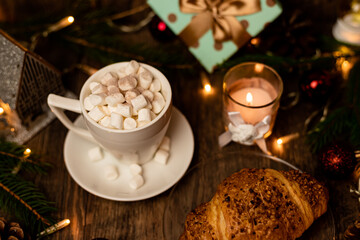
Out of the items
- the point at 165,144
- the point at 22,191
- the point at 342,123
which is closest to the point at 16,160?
the point at 22,191

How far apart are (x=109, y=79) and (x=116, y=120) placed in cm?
14

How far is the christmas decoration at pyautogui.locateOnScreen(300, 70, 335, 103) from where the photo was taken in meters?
1.25

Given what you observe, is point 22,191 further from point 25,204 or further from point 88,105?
point 88,105

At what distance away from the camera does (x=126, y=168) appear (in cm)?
117

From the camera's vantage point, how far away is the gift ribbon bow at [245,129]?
1146 millimetres

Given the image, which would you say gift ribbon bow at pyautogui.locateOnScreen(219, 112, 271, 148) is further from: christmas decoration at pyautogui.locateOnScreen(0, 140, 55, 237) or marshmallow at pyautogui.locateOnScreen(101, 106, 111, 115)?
christmas decoration at pyautogui.locateOnScreen(0, 140, 55, 237)

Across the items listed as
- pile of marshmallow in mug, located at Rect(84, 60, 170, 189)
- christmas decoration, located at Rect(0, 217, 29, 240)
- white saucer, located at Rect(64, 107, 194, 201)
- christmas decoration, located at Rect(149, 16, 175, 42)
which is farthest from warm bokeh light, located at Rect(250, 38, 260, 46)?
christmas decoration, located at Rect(0, 217, 29, 240)

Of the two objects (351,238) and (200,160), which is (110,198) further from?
(351,238)

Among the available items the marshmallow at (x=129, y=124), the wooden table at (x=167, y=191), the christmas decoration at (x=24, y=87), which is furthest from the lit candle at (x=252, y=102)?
the christmas decoration at (x=24, y=87)

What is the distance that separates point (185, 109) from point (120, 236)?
490 mm

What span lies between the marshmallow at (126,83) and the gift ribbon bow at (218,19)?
386 mm

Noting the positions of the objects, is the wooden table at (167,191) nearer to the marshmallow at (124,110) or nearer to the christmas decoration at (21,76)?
the christmas decoration at (21,76)

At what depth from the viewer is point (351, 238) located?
1025mm

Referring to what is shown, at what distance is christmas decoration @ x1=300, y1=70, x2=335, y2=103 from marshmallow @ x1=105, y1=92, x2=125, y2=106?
0.64 meters
